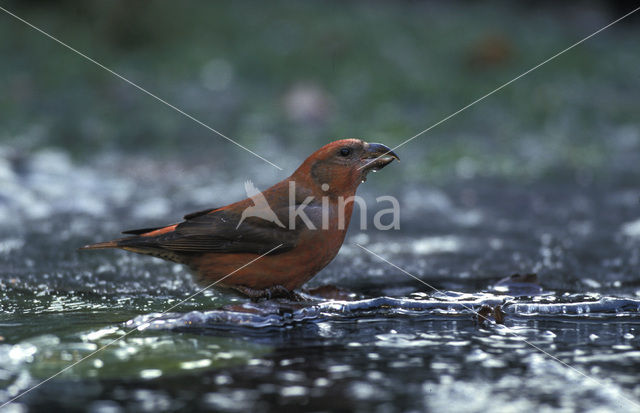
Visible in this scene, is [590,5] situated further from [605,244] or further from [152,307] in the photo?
[152,307]

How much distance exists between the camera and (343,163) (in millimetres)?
4066

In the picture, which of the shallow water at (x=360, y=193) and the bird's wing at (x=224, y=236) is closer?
the shallow water at (x=360, y=193)

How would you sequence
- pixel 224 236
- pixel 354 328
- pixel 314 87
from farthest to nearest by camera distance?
1. pixel 314 87
2. pixel 224 236
3. pixel 354 328

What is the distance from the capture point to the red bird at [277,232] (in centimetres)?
377

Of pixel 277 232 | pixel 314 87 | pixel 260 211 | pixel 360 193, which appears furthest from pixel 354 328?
pixel 314 87

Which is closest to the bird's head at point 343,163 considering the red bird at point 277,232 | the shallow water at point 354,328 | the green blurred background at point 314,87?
the red bird at point 277,232

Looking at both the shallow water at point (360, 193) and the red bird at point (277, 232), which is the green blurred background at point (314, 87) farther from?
the red bird at point (277, 232)

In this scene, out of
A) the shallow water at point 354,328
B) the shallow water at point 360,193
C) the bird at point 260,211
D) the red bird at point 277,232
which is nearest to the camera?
the shallow water at point 354,328

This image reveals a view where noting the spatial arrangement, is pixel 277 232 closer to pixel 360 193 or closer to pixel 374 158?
pixel 374 158

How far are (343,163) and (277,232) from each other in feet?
1.77

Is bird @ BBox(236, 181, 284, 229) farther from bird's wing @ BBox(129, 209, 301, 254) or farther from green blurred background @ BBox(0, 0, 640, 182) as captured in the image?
green blurred background @ BBox(0, 0, 640, 182)

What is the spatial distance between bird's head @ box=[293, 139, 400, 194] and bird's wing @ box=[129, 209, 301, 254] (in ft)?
1.23

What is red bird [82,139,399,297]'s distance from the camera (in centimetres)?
377

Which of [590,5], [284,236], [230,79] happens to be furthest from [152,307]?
[590,5]
